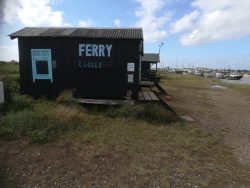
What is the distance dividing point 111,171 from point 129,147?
1.23m

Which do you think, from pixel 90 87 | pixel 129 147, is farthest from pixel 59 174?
pixel 90 87

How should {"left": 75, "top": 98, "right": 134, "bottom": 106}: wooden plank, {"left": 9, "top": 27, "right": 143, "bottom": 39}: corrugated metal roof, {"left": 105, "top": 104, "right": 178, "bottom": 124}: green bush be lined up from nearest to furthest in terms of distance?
{"left": 105, "top": 104, "right": 178, "bottom": 124}: green bush → {"left": 75, "top": 98, "right": 134, "bottom": 106}: wooden plank → {"left": 9, "top": 27, "right": 143, "bottom": 39}: corrugated metal roof

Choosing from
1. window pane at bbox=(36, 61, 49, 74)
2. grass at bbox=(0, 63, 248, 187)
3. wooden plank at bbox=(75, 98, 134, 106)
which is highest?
window pane at bbox=(36, 61, 49, 74)

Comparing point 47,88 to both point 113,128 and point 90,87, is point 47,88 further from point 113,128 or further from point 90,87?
point 113,128

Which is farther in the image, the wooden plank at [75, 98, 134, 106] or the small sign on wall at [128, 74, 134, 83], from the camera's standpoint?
the small sign on wall at [128, 74, 134, 83]

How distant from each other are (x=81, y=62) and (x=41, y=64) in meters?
1.58

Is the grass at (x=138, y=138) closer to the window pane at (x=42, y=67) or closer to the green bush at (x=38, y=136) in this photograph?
the green bush at (x=38, y=136)

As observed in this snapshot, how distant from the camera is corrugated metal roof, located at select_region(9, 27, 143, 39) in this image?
32.6ft

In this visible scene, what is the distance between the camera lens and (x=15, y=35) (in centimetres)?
1017

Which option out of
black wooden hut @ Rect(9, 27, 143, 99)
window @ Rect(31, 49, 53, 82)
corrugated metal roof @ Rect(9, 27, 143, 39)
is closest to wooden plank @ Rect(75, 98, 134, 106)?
black wooden hut @ Rect(9, 27, 143, 99)

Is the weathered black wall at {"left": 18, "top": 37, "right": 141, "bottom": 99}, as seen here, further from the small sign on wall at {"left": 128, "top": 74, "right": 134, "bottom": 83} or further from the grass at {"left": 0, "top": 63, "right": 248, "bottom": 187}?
the grass at {"left": 0, "top": 63, "right": 248, "bottom": 187}

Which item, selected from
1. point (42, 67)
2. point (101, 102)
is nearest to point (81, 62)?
point (42, 67)

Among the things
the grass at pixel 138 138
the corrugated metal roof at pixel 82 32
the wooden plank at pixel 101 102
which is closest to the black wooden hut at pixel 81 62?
the corrugated metal roof at pixel 82 32

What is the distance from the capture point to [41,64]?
10.3 metres
